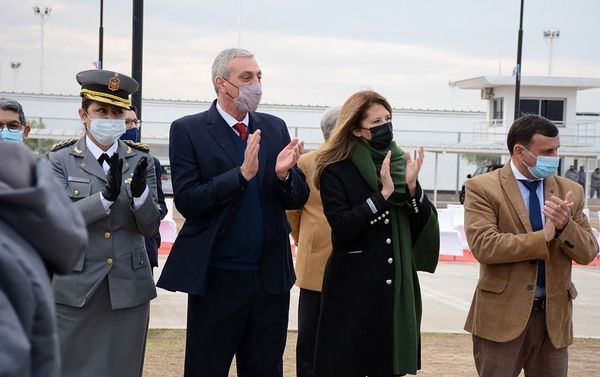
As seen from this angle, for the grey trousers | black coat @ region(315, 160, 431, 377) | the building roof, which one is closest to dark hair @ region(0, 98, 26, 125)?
the grey trousers

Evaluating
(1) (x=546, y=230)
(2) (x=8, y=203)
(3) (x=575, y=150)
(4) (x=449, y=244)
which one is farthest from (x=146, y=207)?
(3) (x=575, y=150)

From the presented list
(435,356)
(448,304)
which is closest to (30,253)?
(435,356)

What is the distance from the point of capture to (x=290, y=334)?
30.0 feet

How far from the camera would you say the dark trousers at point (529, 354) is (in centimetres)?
539

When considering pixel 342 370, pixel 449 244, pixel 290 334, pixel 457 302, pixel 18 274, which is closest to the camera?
pixel 18 274

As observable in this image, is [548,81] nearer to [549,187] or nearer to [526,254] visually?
[549,187]

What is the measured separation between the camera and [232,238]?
16.2ft

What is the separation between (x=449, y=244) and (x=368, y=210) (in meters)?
12.9

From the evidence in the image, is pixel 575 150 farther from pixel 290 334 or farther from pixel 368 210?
pixel 368 210

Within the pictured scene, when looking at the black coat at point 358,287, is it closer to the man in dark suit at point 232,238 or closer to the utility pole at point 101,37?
the man in dark suit at point 232,238

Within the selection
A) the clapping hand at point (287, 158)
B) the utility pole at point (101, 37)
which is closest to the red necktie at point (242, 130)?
the clapping hand at point (287, 158)

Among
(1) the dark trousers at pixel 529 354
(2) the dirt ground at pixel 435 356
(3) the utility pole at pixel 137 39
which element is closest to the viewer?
(1) the dark trousers at pixel 529 354

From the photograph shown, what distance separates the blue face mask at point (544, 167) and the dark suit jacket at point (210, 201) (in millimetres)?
1363

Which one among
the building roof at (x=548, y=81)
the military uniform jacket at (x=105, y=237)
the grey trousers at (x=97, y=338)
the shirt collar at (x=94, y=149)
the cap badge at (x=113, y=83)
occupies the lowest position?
the grey trousers at (x=97, y=338)
